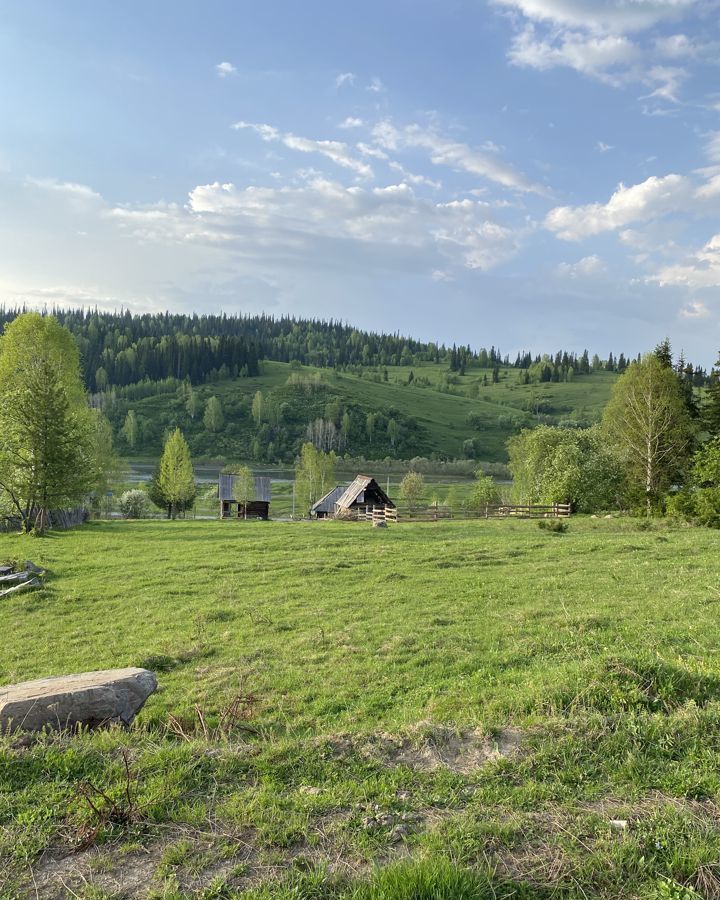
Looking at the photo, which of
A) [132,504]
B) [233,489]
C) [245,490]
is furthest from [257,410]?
[245,490]

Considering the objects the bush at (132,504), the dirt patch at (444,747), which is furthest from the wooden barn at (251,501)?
the dirt patch at (444,747)

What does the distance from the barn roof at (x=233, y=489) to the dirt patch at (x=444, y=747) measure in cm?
6701

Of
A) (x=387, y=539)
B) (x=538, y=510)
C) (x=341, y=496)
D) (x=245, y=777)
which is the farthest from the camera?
(x=341, y=496)

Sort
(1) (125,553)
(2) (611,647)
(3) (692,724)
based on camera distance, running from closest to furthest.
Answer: (3) (692,724) → (2) (611,647) → (1) (125,553)

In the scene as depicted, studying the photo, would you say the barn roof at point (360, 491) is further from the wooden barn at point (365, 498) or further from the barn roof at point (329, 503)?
the barn roof at point (329, 503)

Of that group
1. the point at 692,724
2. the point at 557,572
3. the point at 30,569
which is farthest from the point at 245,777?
the point at 30,569

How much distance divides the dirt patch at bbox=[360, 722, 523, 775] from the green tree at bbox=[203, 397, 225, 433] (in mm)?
187120

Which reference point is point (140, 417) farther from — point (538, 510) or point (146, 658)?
point (146, 658)

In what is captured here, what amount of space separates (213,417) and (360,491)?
136864 mm

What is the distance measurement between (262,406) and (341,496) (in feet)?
446

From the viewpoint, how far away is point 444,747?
6.60 metres

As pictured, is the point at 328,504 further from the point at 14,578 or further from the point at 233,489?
the point at 14,578

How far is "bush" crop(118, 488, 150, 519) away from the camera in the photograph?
257 ft

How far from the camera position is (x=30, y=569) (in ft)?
72.7
